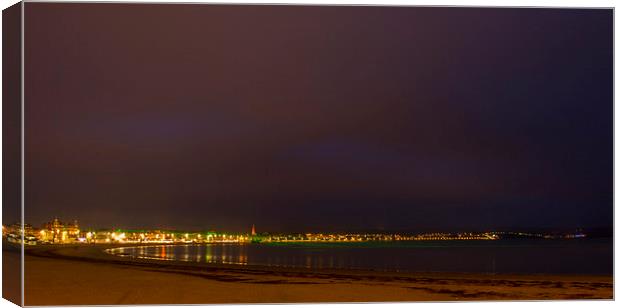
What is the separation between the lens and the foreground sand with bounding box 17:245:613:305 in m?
7.85

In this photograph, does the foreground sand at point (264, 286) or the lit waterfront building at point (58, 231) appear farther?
the lit waterfront building at point (58, 231)

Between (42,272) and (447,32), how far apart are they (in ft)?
17.7

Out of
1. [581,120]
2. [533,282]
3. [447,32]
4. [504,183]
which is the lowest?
[533,282]

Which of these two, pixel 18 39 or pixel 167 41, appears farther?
pixel 167 41

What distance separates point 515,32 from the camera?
33.6 ft

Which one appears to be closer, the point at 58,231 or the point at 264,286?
the point at 264,286

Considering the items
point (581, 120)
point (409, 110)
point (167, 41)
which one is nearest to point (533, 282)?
point (409, 110)

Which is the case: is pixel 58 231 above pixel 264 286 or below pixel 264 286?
above

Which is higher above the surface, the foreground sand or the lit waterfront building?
the lit waterfront building

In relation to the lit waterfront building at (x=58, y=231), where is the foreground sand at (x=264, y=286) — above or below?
below

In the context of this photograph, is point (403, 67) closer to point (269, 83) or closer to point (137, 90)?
point (269, 83)

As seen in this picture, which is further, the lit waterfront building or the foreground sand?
the lit waterfront building

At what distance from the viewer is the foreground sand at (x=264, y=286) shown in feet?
25.8

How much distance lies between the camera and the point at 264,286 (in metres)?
8.64
